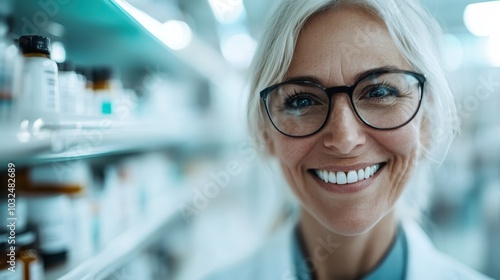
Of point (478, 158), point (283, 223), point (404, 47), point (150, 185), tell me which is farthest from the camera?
point (478, 158)

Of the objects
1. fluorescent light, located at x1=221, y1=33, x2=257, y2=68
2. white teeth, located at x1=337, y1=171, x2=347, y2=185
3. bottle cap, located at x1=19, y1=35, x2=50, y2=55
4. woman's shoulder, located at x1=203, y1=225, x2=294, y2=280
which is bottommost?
woman's shoulder, located at x1=203, y1=225, x2=294, y2=280

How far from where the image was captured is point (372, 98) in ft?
2.65

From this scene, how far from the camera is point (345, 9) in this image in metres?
0.82

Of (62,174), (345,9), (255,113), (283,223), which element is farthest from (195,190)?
(345,9)

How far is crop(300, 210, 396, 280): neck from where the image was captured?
100 cm

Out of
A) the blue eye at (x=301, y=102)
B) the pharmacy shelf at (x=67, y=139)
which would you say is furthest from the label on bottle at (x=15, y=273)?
the blue eye at (x=301, y=102)

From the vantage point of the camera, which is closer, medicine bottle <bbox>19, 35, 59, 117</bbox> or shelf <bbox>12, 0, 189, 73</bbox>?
medicine bottle <bbox>19, 35, 59, 117</bbox>

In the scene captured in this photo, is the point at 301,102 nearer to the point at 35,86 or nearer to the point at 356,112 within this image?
the point at 356,112

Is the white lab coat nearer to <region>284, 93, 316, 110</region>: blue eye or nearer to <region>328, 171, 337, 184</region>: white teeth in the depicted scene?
<region>328, 171, 337, 184</region>: white teeth

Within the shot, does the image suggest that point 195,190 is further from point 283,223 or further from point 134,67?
point 283,223

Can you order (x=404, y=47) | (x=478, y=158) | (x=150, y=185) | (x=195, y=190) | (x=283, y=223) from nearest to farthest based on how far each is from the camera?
(x=404, y=47) → (x=283, y=223) → (x=150, y=185) → (x=478, y=158) → (x=195, y=190)

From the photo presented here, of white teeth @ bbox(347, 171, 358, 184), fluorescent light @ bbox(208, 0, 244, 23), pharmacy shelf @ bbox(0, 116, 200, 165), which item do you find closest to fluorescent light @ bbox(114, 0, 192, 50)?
fluorescent light @ bbox(208, 0, 244, 23)

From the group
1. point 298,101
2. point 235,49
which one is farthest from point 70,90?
point 235,49

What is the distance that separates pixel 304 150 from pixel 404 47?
0.31 meters
